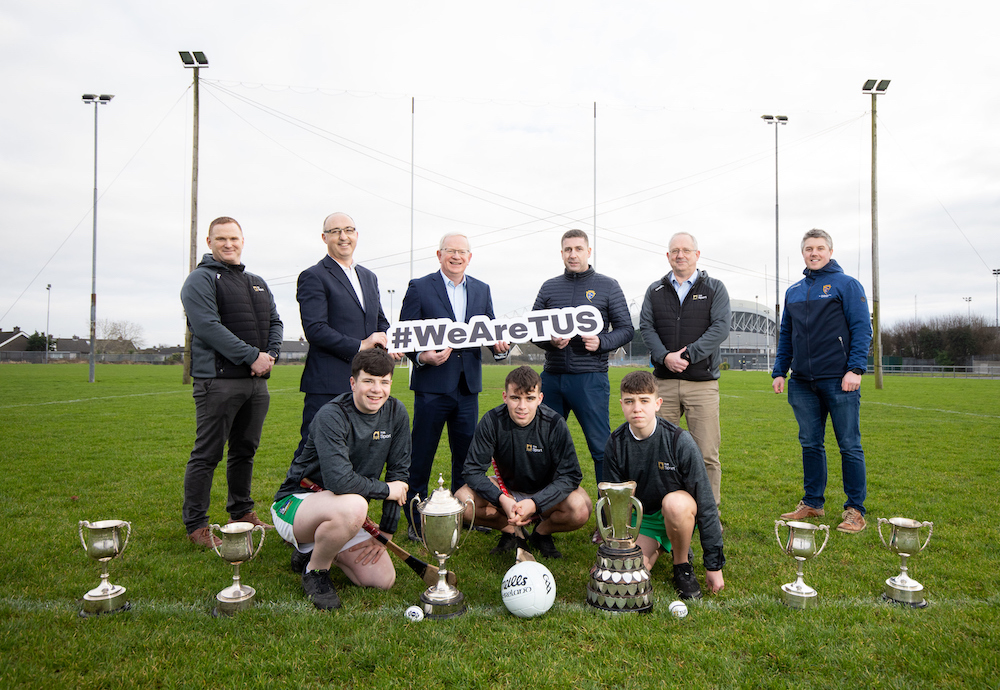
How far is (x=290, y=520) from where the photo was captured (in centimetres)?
339

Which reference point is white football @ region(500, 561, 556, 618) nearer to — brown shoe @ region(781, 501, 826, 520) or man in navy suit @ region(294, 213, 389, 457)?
man in navy suit @ region(294, 213, 389, 457)

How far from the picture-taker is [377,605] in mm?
3156

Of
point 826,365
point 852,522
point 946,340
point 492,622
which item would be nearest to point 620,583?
point 492,622

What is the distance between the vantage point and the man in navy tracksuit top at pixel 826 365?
15.0 feet

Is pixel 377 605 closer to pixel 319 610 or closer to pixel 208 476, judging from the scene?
pixel 319 610

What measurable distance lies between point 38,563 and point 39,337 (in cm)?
7744

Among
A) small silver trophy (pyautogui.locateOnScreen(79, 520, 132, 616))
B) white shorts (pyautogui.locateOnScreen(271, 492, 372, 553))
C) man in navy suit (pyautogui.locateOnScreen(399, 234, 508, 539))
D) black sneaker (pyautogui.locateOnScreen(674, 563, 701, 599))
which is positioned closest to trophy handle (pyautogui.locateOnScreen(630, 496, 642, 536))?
black sneaker (pyautogui.locateOnScreen(674, 563, 701, 599))

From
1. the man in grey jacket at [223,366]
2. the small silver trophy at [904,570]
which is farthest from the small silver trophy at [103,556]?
the small silver trophy at [904,570]

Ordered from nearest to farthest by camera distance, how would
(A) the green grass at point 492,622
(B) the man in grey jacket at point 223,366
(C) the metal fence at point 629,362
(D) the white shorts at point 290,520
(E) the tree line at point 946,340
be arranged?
1. (A) the green grass at point 492,622
2. (D) the white shorts at point 290,520
3. (B) the man in grey jacket at point 223,366
4. (C) the metal fence at point 629,362
5. (E) the tree line at point 946,340

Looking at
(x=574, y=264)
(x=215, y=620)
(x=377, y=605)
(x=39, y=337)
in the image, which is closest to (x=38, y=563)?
(x=215, y=620)

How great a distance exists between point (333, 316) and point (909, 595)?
3943mm

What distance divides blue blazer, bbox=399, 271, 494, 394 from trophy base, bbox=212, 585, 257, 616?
1766 mm

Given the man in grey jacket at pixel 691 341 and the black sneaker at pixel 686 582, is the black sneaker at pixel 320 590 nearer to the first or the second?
the black sneaker at pixel 686 582

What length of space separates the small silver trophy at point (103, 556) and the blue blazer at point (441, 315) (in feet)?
6.61
